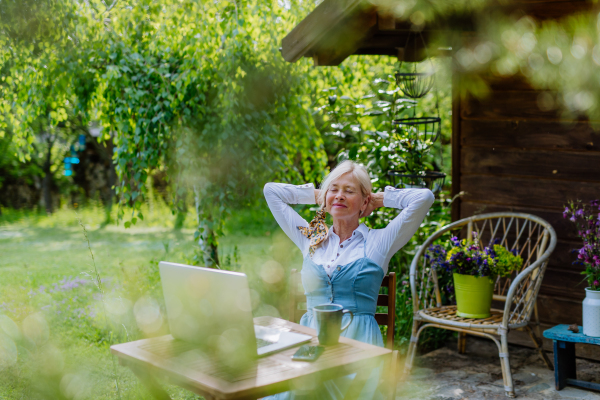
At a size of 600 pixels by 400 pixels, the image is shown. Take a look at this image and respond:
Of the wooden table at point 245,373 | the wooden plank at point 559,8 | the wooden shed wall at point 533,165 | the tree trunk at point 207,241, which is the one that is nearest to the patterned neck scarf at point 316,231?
the wooden table at point 245,373

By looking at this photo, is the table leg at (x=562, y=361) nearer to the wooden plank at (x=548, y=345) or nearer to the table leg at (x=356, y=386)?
the wooden plank at (x=548, y=345)

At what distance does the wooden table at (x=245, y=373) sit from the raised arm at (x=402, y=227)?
23.9 inches

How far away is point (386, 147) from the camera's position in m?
4.03

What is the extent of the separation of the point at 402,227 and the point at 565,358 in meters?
1.38

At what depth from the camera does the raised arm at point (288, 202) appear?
8.13 ft

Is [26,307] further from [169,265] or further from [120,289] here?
[169,265]

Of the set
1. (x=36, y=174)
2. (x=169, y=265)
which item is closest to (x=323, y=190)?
(x=169, y=265)

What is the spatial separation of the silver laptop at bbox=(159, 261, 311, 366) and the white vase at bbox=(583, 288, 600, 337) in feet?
6.07

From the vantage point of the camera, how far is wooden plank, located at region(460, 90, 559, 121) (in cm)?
347

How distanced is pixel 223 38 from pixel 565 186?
249cm

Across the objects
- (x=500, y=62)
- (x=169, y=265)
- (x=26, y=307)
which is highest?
(x=500, y=62)

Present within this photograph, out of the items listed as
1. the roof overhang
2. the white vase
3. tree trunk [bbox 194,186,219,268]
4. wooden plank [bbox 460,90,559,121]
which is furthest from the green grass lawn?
the white vase

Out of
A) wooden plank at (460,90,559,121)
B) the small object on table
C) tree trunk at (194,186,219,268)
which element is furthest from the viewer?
tree trunk at (194,186,219,268)

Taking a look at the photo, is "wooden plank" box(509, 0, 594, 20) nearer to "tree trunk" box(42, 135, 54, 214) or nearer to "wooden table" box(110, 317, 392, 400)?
"wooden table" box(110, 317, 392, 400)
